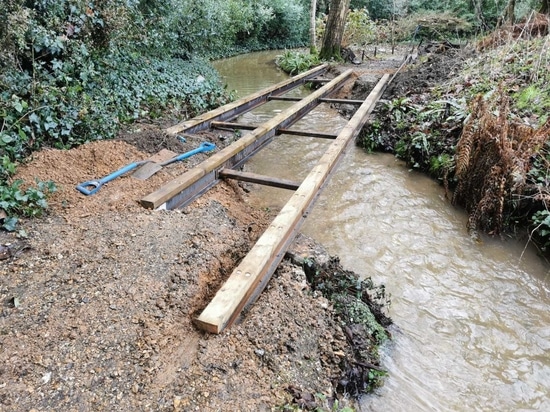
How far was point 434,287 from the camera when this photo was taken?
Answer: 2957 millimetres

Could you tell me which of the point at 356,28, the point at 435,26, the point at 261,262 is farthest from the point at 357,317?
the point at 435,26

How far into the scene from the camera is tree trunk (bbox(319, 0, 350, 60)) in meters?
10.8

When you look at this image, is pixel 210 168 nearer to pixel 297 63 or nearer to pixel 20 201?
pixel 20 201

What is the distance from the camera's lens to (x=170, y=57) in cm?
659

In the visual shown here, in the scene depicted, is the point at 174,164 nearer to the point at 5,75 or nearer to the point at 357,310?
the point at 5,75

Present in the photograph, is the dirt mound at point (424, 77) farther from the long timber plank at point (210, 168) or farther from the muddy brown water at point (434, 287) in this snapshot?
the long timber plank at point (210, 168)

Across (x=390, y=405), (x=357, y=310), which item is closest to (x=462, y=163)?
(x=357, y=310)

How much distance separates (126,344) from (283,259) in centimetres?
114

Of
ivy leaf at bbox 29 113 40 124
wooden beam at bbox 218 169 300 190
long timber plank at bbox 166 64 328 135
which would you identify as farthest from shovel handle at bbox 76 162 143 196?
long timber plank at bbox 166 64 328 135

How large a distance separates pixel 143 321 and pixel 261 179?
1.72 meters

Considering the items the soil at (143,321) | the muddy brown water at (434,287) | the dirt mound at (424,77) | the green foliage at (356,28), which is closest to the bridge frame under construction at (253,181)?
the soil at (143,321)

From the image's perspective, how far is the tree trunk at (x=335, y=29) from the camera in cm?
1080

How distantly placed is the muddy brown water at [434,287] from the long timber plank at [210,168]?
51 cm

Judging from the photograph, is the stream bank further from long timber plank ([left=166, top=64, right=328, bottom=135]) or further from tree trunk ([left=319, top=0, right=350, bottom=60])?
tree trunk ([left=319, top=0, right=350, bottom=60])
